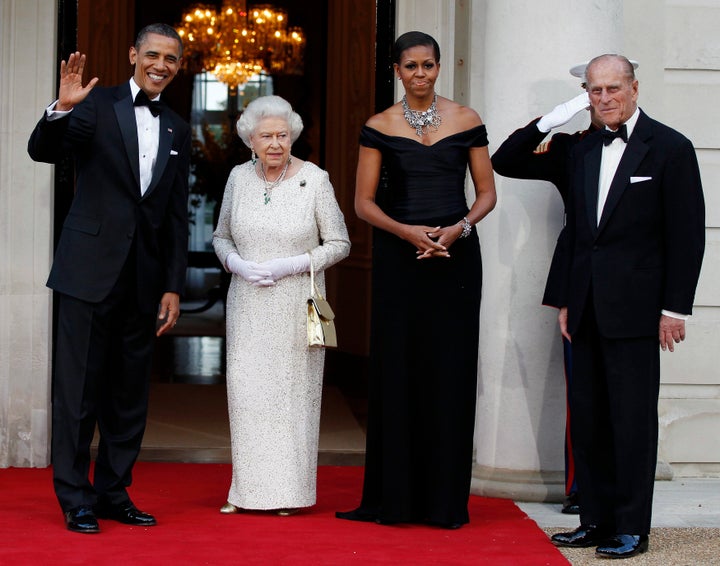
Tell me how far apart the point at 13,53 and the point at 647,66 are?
316 cm

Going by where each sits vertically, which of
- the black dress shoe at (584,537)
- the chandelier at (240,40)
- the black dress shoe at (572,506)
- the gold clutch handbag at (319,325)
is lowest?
the black dress shoe at (572,506)

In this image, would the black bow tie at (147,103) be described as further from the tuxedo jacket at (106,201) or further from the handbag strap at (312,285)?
the handbag strap at (312,285)

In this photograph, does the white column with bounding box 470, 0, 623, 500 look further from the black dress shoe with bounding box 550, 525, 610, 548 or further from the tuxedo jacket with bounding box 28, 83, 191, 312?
the tuxedo jacket with bounding box 28, 83, 191, 312

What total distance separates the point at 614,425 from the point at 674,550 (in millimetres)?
544

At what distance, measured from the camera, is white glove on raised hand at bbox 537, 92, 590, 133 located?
5.30 m

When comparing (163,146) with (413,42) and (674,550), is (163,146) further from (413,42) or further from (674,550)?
(674,550)

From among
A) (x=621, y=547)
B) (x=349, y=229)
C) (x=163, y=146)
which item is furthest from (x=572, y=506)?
(x=349, y=229)

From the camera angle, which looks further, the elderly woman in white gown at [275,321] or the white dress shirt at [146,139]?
the elderly woman in white gown at [275,321]

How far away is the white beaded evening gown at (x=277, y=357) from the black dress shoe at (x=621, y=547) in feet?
4.18

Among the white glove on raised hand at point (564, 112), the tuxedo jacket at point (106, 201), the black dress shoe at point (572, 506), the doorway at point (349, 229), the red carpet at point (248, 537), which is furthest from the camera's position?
the doorway at point (349, 229)

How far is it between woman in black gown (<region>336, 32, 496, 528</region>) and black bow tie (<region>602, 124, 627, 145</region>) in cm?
57

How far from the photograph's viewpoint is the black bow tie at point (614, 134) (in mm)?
4844

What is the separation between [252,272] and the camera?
5328 mm

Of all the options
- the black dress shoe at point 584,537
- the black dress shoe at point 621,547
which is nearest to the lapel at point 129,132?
the black dress shoe at point 584,537
